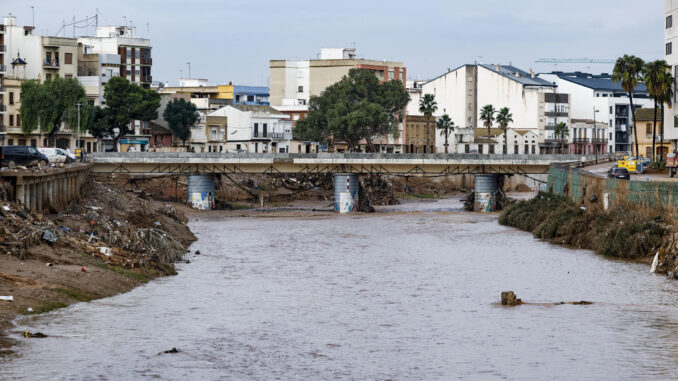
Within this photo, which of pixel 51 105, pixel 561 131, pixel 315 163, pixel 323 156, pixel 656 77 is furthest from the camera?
pixel 561 131

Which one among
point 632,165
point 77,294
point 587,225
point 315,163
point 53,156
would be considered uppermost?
point 53,156

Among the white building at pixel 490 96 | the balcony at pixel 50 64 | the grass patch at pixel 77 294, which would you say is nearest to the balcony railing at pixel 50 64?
the balcony at pixel 50 64

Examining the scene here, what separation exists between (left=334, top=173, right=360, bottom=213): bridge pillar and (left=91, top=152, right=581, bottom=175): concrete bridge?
49.0 inches

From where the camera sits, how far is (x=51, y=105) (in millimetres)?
106875

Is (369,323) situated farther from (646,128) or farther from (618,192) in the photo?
(646,128)

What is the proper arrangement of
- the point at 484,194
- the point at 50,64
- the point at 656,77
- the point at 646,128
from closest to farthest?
the point at 656,77 < the point at 484,194 < the point at 50,64 < the point at 646,128

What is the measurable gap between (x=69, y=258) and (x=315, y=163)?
183 ft

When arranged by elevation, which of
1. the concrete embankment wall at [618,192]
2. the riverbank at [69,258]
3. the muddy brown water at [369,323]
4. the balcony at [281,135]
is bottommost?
the muddy brown water at [369,323]

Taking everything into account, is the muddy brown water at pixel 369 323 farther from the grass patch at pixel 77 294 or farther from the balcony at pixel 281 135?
the balcony at pixel 281 135

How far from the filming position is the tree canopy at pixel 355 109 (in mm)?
127125

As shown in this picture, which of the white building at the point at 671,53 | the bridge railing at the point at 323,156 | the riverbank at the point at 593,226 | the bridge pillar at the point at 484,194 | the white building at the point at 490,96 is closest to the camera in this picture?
the riverbank at the point at 593,226

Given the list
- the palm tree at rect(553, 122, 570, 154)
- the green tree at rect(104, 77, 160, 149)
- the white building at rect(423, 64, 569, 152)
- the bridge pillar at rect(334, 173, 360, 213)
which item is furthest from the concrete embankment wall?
the white building at rect(423, 64, 569, 152)

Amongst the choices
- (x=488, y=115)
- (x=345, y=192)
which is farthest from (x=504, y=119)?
(x=345, y=192)

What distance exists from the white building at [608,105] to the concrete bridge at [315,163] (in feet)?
239
